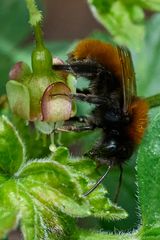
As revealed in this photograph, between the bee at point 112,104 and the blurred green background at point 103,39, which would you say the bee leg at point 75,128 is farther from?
the blurred green background at point 103,39

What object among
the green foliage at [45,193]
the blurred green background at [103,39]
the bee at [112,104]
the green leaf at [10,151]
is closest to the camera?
the green foliage at [45,193]

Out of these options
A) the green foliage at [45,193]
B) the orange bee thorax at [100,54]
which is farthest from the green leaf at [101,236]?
the orange bee thorax at [100,54]

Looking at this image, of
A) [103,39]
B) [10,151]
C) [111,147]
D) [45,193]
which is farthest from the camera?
[103,39]

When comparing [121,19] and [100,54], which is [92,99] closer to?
[100,54]

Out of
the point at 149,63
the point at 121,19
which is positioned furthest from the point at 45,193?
the point at 149,63

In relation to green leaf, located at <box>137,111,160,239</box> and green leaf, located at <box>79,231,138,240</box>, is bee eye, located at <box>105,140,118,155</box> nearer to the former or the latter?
green leaf, located at <box>137,111,160,239</box>
